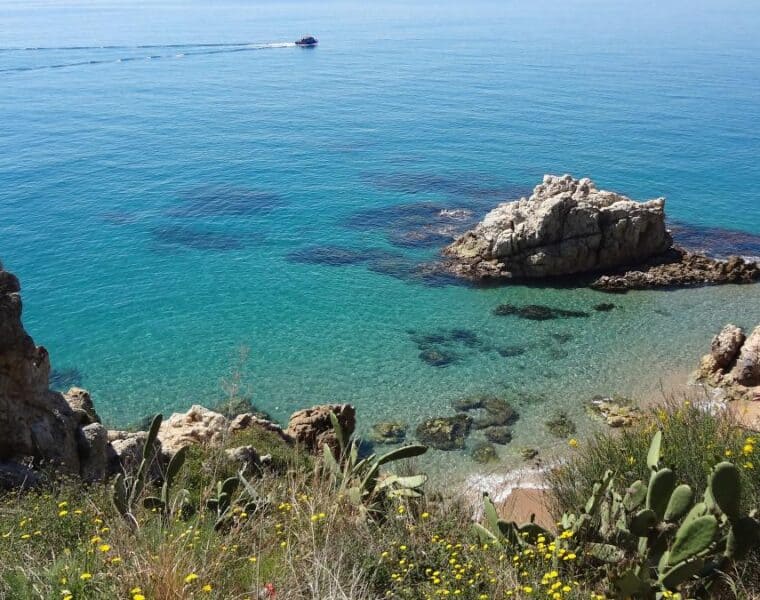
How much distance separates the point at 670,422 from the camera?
13.1m

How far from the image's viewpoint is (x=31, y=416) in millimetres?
15164

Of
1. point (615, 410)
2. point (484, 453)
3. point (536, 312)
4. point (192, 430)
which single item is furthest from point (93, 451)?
point (536, 312)

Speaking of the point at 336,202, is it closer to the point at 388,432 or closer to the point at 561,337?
the point at 561,337

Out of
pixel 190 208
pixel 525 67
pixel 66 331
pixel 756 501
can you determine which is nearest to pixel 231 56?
pixel 525 67

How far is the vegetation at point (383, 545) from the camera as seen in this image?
286 inches

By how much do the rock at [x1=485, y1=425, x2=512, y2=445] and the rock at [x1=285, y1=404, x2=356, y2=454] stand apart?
15.8ft

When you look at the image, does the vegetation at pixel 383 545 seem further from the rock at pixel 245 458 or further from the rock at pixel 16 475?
the rock at pixel 245 458

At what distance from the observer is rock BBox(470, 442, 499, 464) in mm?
22734

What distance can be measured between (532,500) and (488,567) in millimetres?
12095

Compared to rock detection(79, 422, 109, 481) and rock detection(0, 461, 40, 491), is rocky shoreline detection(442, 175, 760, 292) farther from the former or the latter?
rock detection(0, 461, 40, 491)

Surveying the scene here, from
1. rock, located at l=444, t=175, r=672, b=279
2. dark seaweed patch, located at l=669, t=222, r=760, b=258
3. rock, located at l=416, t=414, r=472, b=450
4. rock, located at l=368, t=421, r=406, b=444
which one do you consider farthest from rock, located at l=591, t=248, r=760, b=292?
rock, located at l=368, t=421, r=406, b=444

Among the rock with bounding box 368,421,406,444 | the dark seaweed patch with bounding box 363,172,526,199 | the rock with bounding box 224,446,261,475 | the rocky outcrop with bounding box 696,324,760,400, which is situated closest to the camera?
the rock with bounding box 224,446,261,475

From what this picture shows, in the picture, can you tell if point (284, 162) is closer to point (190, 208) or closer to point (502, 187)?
point (190, 208)

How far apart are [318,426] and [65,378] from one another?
12464 millimetres
